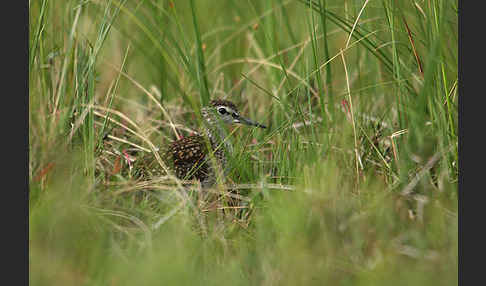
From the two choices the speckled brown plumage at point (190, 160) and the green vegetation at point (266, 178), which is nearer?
the green vegetation at point (266, 178)

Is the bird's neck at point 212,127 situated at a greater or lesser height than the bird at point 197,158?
greater

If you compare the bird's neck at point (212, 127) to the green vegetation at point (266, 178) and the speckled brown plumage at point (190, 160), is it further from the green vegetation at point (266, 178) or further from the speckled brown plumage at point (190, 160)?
the speckled brown plumage at point (190, 160)

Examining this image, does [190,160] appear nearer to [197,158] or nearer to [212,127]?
[197,158]

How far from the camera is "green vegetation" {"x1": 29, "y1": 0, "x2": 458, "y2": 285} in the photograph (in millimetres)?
3703

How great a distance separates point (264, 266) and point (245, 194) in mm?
1301

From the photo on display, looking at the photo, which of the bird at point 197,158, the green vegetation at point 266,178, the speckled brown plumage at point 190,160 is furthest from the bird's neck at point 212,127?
the speckled brown plumage at point 190,160

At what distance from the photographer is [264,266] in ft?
12.3

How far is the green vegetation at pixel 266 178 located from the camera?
370 cm

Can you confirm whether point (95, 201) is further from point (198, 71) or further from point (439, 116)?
point (439, 116)

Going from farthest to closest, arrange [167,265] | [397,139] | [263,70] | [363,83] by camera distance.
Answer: [263,70], [363,83], [397,139], [167,265]

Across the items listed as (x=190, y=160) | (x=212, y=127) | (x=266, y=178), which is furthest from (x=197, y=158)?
(x=266, y=178)

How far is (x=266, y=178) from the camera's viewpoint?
4.86 meters

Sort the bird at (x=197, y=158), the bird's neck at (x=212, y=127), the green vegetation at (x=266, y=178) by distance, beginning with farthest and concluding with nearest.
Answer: the bird's neck at (x=212, y=127) < the bird at (x=197, y=158) < the green vegetation at (x=266, y=178)

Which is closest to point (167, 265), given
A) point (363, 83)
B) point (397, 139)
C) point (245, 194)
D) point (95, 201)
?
point (95, 201)
